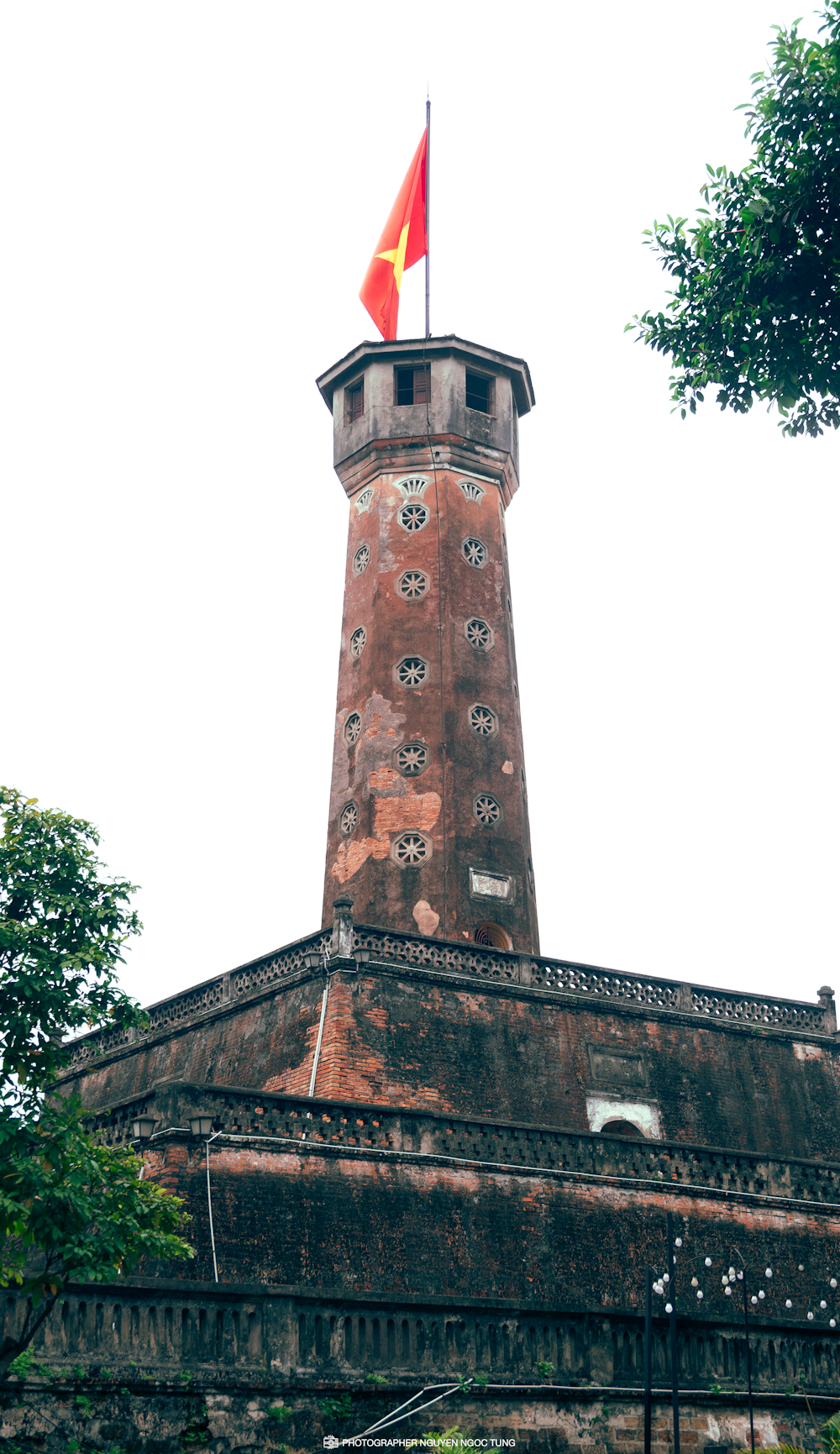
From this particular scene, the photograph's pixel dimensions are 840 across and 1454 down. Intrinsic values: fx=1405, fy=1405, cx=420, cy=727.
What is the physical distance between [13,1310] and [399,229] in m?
27.2

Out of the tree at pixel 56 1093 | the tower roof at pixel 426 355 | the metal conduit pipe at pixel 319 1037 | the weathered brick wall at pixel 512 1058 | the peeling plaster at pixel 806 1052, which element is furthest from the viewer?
the tower roof at pixel 426 355

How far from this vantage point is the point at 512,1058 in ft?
78.4

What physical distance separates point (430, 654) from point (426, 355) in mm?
7377

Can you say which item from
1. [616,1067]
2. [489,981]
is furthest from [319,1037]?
[616,1067]

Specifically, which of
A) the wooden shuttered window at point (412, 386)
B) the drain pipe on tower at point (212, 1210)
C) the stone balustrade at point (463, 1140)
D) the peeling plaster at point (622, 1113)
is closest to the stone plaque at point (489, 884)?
the peeling plaster at point (622, 1113)

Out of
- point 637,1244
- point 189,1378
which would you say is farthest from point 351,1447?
point 637,1244

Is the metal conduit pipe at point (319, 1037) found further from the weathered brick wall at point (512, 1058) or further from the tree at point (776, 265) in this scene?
the tree at point (776, 265)

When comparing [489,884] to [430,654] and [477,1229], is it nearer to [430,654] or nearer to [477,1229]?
[430,654]

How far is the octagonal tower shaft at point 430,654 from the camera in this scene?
27.5 metres

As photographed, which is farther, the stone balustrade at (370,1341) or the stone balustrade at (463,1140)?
the stone balustrade at (463,1140)

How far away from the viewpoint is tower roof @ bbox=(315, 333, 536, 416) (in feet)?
105

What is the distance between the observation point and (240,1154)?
58.1 ft

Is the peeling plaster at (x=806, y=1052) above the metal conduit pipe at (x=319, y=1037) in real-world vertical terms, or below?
above

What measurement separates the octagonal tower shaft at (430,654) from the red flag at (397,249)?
6.72 feet
